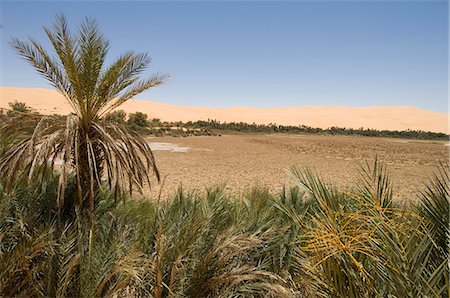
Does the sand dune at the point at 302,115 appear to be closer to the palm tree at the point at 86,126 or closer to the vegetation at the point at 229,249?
the palm tree at the point at 86,126

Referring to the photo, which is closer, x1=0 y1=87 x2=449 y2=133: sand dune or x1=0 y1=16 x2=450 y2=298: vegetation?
x1=0 y1=16 x2=450 y2=298: vegetation

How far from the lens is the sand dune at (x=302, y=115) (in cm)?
8919

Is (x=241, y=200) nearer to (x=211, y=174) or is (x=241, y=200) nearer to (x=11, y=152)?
(x=11, y=152)

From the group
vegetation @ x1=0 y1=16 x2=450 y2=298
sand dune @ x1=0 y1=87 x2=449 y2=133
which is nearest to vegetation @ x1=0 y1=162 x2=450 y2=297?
vegetation @ x1=0 y1=16 x2=450 y2=298

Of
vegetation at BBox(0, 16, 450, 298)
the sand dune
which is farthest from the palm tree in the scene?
the sand dune

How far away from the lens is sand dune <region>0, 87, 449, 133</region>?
89.2 meters

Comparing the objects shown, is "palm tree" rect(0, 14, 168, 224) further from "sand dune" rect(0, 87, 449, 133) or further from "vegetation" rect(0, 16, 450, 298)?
"sand dune" rect(0, 87, 449, 133)

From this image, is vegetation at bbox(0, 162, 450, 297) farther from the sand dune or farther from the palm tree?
the sand dune

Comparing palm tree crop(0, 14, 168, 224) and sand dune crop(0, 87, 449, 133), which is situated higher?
sand dune crop(0, 87, 449, 133)

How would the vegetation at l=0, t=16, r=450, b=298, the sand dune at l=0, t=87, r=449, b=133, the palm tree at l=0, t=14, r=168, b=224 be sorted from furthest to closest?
the sand dune at l=0, t=87, r=449, b=133, the palm tree at l=0, t=14, r=168, b=224, the vegetation at l=0, t=16, r=450, b=298

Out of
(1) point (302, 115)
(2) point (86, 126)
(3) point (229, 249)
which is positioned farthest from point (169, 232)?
(1) point (302, 115)

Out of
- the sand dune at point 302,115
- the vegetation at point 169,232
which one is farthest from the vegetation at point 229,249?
the sand dune at point 302,115

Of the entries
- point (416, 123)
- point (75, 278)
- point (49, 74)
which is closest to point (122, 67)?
point (49, 74)

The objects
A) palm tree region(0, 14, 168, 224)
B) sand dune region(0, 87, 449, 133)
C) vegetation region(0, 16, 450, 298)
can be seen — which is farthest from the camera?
sand dune region(0, 87, 449, 133)
